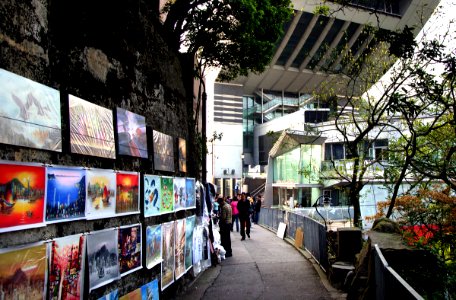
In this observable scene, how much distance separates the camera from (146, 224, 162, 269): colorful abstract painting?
5.87 meters

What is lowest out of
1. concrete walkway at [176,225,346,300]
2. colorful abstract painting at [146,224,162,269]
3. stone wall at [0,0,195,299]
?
concrete walkway at [176,225,346,300]

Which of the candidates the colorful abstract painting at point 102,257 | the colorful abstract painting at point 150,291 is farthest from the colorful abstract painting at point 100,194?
the colorful abstract painting at point 150,291

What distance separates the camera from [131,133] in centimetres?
552

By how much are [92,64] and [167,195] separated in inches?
114

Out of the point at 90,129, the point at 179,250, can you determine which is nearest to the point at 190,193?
the point at 179,250

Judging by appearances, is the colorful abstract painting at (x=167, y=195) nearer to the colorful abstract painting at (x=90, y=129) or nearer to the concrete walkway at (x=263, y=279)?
the colorful abstract painting at (x=90, y=129)

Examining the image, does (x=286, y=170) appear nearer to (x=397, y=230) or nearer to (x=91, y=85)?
(x=397, y=230)

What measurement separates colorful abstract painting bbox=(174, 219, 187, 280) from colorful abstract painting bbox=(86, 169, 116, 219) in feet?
8.71

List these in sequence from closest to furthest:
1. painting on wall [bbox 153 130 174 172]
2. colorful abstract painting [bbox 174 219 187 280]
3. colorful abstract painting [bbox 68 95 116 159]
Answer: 1. colorful abstract painting [bbox 68 95 116 159]
2. painting on wall [bbox 153 130 174 172]
3. colorful abstract painting [bbox 174 219 187 280]

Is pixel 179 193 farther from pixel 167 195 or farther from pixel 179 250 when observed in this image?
pixel 179 250

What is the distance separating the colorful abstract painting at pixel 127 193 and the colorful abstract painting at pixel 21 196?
1554mm

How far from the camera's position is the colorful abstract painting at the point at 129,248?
5.05 m

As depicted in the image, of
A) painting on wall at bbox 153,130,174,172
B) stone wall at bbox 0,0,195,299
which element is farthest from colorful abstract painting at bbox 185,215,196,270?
painting on wall at bbox 153,130,174,172

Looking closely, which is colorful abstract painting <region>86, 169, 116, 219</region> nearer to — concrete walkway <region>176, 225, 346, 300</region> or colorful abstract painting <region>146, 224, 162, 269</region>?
colorful abstract painting <region>146, 224, 162, 269</region>
